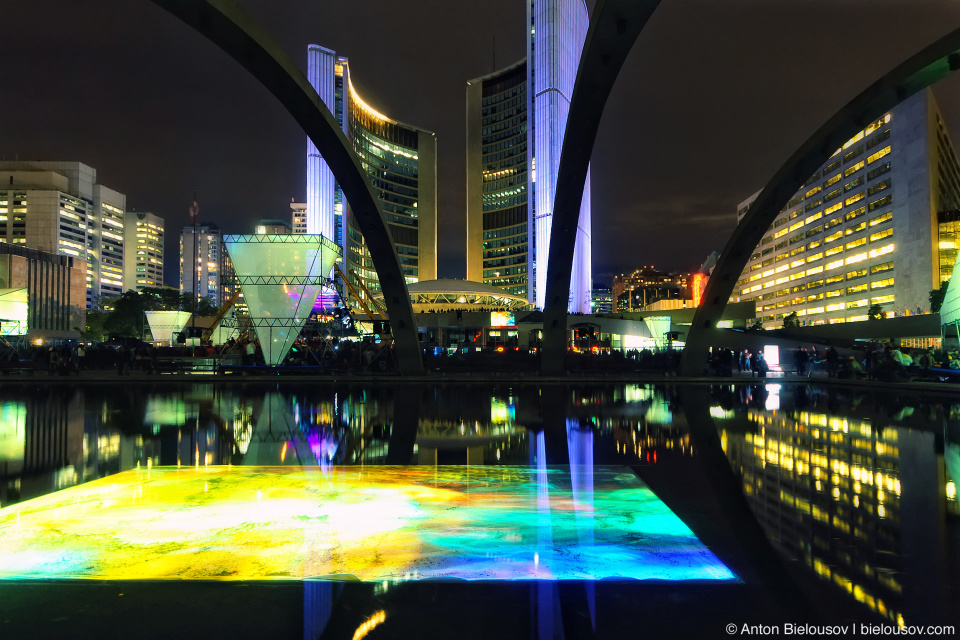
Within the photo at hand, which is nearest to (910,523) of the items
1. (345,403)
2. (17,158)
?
(345,403)

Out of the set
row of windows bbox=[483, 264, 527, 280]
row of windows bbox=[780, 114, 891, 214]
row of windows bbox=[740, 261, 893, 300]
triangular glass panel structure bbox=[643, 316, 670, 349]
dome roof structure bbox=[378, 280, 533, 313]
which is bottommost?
triangular glass panel structure bbox=[643, 316, 670, 349]

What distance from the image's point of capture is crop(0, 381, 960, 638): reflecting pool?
11.6ft

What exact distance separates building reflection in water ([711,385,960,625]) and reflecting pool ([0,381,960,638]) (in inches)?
1.3

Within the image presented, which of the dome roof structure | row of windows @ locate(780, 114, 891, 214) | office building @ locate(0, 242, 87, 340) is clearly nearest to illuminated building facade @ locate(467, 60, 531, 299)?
the dome roof structure

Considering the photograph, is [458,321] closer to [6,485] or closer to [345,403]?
[345,403]

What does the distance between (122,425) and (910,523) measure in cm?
1301

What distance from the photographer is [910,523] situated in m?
5.25

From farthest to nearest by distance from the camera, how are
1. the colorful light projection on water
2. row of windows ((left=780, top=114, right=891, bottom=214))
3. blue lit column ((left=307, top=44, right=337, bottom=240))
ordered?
blue lit column ((left=307, top=44, right=337, bottom=240))
row of windows ((left=780, top=114, right=891, bottom=214))
the colorful light projection on water

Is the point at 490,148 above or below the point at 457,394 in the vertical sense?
above

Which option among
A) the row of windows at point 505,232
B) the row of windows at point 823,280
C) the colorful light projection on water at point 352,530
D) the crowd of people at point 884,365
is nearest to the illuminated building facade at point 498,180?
the row of windows at point 505,232

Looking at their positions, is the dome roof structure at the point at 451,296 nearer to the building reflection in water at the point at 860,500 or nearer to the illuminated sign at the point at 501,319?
the illuminated sign at the point at 501,319

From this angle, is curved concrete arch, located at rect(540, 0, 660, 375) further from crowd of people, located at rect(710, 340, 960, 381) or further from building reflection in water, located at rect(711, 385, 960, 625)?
crowd of people, located at rect(710, 340, 960, 381)

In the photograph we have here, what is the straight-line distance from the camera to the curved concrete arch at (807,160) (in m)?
15.5

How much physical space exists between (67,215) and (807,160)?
545 feet
